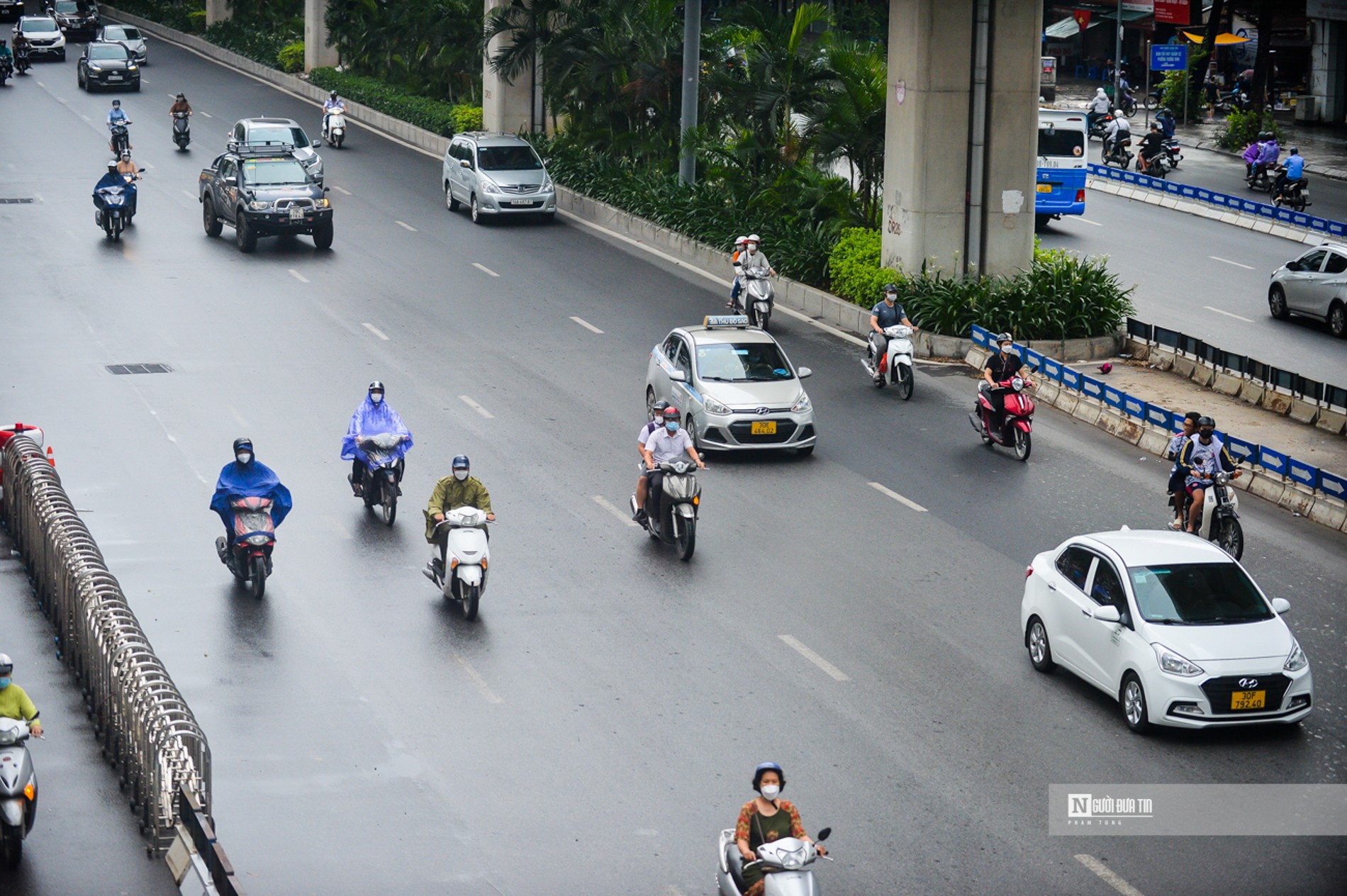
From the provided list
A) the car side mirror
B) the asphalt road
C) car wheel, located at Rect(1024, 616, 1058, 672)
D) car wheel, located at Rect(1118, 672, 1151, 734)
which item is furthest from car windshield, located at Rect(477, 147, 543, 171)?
car wheel, located at Rect(1118, 672, 1151, 734)

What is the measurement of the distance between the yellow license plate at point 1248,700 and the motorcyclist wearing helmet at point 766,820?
5.21 meters

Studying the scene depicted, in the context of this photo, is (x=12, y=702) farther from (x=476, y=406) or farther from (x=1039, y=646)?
(x=476, y=406)

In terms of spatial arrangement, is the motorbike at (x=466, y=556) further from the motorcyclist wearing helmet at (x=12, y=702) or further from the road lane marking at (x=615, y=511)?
the motorcyclist wearing helmet at (x=12, y=702)

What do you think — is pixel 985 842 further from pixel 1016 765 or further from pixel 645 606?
pixel 645 606

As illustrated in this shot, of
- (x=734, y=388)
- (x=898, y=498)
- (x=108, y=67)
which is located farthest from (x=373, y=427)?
(x=108, y=67)

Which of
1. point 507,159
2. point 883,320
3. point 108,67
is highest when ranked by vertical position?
point 108,67

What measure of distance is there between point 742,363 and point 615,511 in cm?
395

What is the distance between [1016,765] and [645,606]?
484cm

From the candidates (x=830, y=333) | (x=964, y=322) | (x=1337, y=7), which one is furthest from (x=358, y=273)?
(x=1337, y=7)

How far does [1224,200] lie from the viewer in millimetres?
44719

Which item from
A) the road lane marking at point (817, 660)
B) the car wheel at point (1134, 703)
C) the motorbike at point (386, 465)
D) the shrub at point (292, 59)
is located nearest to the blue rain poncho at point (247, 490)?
the motorbike at point (386, 465)

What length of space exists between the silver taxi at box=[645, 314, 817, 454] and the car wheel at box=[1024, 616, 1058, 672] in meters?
6.74

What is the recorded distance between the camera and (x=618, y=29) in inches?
1665

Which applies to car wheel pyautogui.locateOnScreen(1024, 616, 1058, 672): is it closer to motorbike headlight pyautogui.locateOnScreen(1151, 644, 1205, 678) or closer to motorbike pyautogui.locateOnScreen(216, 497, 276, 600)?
motorbike headlight pyautogui.locateOnScreen(1151, 644, 1205, 678)
